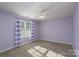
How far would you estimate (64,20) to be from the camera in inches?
193

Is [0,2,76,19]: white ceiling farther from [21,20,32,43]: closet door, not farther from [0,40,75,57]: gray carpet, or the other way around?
[0,40,75,57]: gray carpet

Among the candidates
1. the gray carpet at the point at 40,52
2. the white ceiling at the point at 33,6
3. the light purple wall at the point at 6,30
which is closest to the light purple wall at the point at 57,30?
the gray carpet at the point at 40,52

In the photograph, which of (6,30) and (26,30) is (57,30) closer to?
(26,30)

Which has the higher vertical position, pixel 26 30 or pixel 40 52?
pixel 26 30

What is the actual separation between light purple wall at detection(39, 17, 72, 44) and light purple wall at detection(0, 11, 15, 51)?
326 cm

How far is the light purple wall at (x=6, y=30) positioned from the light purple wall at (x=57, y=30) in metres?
3.26

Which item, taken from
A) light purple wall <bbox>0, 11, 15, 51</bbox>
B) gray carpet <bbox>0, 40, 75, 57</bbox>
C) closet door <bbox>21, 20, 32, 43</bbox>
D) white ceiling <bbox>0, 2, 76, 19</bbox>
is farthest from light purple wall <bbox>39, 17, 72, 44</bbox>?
light purple wall <bbox>0, 11, 15, 51</bbox>

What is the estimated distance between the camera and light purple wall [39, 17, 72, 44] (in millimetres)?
4711

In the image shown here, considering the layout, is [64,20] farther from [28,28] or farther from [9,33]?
[9,33]

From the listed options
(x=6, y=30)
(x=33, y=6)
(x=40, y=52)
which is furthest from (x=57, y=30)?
(x=6, y=30)

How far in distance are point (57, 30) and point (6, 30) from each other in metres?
3.82

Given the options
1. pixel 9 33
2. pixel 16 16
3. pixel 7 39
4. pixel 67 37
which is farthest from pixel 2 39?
pixel 67 37

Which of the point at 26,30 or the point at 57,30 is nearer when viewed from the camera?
the point at 26,30

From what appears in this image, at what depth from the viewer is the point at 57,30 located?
5.30 m
